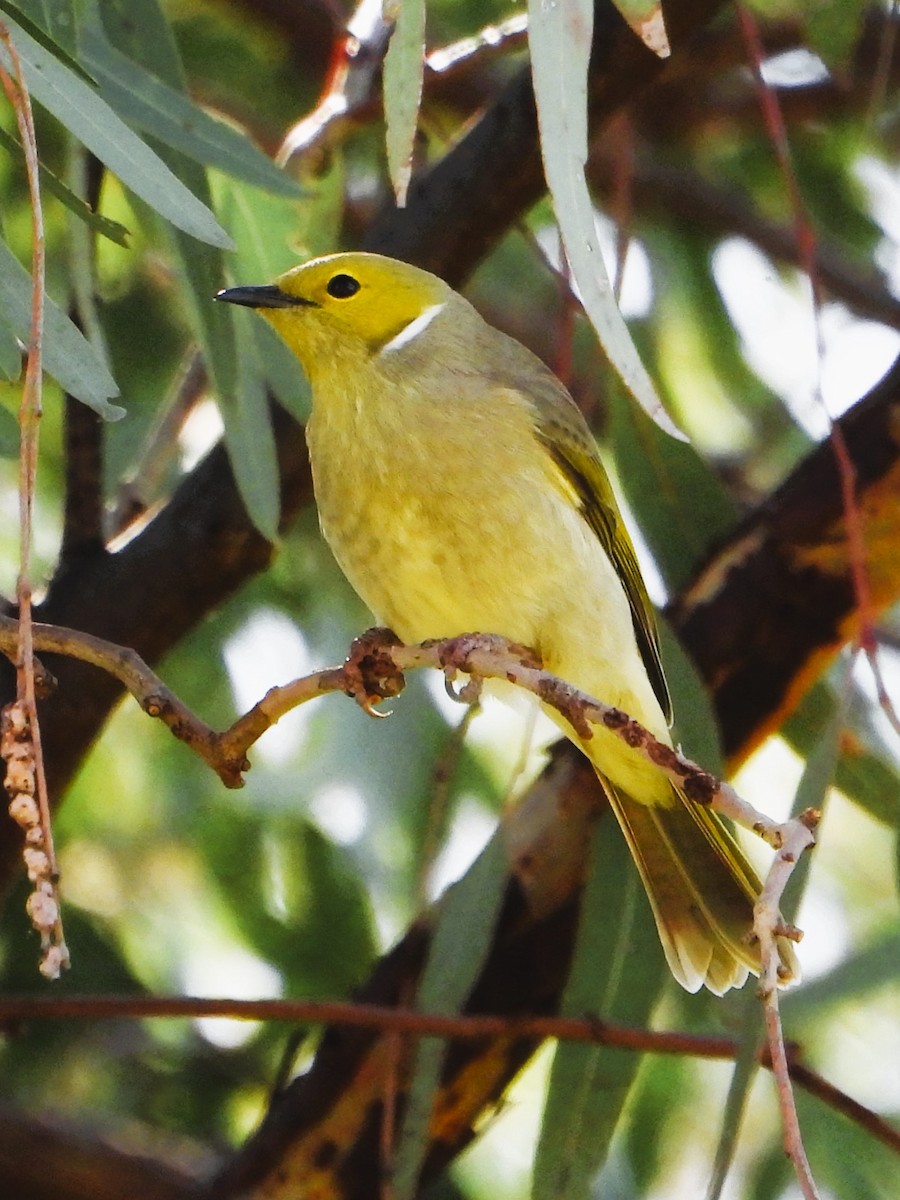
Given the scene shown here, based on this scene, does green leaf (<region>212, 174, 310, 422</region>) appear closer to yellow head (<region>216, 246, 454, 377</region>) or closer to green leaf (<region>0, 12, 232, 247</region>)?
yellow head (<region>216, 246, 454, 377</region>)

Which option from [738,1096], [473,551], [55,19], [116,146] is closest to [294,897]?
[473,551]

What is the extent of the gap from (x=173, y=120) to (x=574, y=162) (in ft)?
2.87

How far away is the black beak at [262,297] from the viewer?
2.59 m

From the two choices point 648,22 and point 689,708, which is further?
point 689,708

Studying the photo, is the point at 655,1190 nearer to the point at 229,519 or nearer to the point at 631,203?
the point at 229,519

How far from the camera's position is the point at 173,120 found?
237 centimetres

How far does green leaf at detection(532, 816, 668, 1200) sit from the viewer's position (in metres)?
2.57

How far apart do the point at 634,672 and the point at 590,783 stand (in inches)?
17.9

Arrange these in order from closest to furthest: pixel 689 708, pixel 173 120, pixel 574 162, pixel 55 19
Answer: pixel 574 162, pixel 55 19, pixel 173 120, pixel 689 708

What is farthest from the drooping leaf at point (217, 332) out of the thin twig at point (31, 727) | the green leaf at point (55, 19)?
the thin twig at point (31, 727)

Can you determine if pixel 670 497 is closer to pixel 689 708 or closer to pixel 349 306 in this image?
pixel 689 708

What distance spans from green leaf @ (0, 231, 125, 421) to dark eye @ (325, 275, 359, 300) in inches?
37.4

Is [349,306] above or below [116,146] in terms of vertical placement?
above

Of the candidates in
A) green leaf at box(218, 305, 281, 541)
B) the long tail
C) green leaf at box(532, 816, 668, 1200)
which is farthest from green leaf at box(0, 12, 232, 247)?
green leaf at box(532, 816, 668, 1200)
